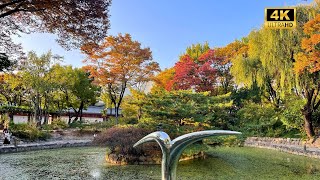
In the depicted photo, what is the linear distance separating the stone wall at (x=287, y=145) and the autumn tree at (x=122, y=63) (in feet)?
24.8

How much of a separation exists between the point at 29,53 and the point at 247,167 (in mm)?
14660

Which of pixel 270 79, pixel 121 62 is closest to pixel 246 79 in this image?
pixel 270 79

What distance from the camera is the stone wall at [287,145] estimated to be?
39.0 feet

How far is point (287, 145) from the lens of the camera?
1440 centimetres

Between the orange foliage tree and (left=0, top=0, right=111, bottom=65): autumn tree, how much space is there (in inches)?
360

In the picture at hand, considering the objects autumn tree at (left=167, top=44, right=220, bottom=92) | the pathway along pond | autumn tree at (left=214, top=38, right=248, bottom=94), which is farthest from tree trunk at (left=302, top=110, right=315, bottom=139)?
autumn tree at (left=214, top=38, right=248, bottom=94)

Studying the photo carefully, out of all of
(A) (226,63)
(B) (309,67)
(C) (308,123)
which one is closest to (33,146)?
(B) (309,67)

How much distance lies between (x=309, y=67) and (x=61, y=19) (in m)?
11.1

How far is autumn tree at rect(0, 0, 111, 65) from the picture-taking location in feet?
15.2

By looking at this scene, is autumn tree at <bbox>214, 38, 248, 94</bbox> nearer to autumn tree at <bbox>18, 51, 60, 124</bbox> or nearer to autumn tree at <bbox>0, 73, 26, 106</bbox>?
autumn tree at <bbox>18, 51, 60, 124</bbox>

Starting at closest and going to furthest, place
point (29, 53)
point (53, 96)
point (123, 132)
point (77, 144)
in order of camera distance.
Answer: point (123, 132) < point (77, 144) < point (29, 53) < point (53, 96)

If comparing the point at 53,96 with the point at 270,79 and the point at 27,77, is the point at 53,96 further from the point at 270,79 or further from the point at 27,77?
the point at 270,79

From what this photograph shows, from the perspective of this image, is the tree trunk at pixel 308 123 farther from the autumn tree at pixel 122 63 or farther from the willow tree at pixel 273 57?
the autumn tree at pixel 122 63

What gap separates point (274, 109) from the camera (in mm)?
18312
